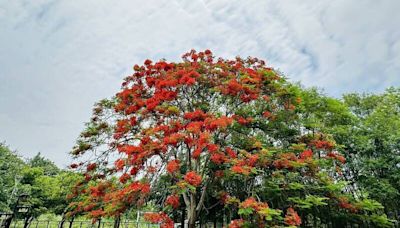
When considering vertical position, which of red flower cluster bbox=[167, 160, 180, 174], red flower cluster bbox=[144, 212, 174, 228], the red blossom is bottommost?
red flower cluster bbox=[144, 212, 174, 228]

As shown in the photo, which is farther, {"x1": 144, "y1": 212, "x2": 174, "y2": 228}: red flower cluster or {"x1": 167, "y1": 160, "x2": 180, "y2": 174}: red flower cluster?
{"x1": 167, "y1": 160, "x2": 180, "y2": 174}: red flower cluster

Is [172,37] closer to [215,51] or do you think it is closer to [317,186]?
[215,51]

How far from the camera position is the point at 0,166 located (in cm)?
990

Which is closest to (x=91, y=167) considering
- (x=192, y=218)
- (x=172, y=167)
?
(x=172, y=167)

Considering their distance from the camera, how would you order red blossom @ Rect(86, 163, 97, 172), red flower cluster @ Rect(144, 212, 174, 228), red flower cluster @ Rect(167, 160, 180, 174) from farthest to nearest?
red blossom @ Rect(86, 163, 97, 172), red flower cluster @ Rect(167, 160, 180, 174), red flower cluster @ Rect(144, 212, 174, 228)

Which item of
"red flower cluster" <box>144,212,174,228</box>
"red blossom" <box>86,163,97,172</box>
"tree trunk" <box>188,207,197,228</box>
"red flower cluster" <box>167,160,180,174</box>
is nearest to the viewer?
"red flower cluster" <box>144,212,174,228</box>

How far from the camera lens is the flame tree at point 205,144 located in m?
7.04

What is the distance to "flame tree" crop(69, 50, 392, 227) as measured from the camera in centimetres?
Result: 704

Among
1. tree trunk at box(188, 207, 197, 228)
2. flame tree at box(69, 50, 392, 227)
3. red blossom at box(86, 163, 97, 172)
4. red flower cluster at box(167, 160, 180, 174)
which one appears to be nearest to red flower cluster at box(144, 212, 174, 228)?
flame tree at box(69, 50, 392, 227)

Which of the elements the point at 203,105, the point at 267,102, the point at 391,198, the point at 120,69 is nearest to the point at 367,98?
the point at 391,198

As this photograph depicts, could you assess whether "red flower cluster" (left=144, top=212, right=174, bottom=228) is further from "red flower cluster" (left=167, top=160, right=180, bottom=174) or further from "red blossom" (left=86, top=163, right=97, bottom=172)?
"red blossom" (left=86, top=163, right=97, bottom=172)

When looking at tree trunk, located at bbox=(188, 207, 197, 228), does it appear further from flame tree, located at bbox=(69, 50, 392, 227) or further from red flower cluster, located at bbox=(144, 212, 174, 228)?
red flower cluster, located at bbox=(144, 212, 174, 228)

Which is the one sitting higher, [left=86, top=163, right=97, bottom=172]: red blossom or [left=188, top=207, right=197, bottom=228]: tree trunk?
[left=86, top=163, right=97, bottom=172]: red blossom

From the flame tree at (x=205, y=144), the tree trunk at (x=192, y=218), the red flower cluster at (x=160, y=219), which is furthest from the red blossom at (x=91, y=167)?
the tree trunk at (x=192, y=218)
